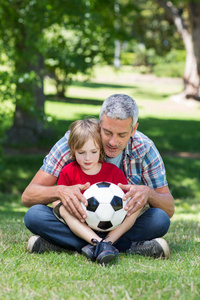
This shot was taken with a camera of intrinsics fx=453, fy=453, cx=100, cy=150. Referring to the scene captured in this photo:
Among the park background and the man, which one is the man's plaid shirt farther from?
the park background

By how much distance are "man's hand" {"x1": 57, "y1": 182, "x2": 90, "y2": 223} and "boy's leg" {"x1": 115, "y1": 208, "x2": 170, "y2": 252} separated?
1.79ft

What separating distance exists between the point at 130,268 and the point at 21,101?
665 cm

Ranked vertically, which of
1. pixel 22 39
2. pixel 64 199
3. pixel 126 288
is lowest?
pixel 126 288

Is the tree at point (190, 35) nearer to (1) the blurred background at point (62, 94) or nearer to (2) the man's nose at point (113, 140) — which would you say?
(1) the blurred background at point (62, 94)

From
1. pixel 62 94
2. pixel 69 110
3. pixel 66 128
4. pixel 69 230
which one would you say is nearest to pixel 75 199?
pixel 69 230

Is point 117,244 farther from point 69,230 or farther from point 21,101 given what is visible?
point 21,101

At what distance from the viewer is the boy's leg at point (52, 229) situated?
12.1 feet

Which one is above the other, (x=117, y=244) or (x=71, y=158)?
(x=71, y=158)

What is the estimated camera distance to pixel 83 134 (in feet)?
12.1

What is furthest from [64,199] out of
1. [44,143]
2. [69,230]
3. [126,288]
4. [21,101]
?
[44,143]

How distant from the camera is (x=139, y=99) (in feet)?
102

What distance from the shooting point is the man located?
142 inches

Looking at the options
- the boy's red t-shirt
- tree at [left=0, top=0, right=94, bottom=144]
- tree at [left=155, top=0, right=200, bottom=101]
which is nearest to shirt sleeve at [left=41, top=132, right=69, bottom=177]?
the boy's red t-shirt

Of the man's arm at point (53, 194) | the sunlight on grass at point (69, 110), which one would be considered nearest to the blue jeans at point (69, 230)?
the man's arm at point (53, 194)
